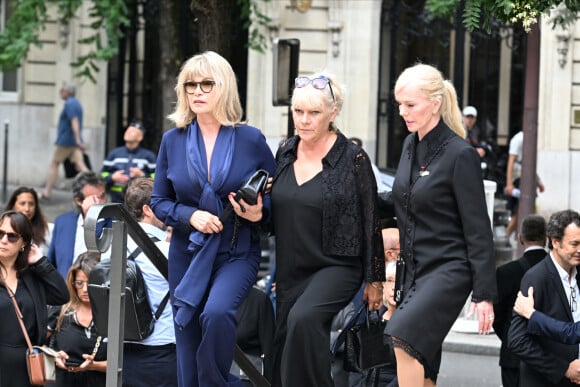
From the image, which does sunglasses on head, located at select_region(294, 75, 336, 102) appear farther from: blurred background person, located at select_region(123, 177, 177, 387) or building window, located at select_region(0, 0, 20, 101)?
building window, located at select_region(0, 0, 20, 101)

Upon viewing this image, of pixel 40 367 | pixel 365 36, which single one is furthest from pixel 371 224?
pixel 365 36

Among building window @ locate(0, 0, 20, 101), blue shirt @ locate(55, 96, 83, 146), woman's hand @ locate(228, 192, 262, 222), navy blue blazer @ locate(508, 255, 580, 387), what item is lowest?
navy blue blazer @ locate(508, 255, 580, 387)

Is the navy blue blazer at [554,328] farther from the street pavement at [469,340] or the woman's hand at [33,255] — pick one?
the street pavement at [469,340]

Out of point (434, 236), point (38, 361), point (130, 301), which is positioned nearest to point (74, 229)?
point (38, 361)

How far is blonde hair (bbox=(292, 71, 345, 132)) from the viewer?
283 inches

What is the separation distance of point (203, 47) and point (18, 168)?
872 cm

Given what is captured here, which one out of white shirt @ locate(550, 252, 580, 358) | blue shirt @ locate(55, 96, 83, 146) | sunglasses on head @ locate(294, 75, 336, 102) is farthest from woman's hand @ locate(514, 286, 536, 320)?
blue shirt @ locate(55, 96, 83, 146)

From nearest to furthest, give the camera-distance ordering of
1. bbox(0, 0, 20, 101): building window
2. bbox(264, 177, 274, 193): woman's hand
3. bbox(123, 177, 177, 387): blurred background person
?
bbox(264, 177, 274, 193): woman's hand, bbox(123, 177, 177, 387): blurred background person, bbox(0, 0, 20, 101): building window

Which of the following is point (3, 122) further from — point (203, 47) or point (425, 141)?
point (425, 141)

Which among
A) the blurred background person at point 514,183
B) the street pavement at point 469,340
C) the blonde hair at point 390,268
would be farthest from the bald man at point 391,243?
the blurred background person at point 514,183

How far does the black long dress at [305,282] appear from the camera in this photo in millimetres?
7059

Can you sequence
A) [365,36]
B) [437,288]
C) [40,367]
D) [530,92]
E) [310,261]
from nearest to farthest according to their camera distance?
1. [437,288]
2. [310,261]
3. [40,367]
4. [530,92]
5. [365,36]

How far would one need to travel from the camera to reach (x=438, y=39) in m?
23.6

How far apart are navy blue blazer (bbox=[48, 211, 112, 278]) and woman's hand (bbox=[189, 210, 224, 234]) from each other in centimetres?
431
